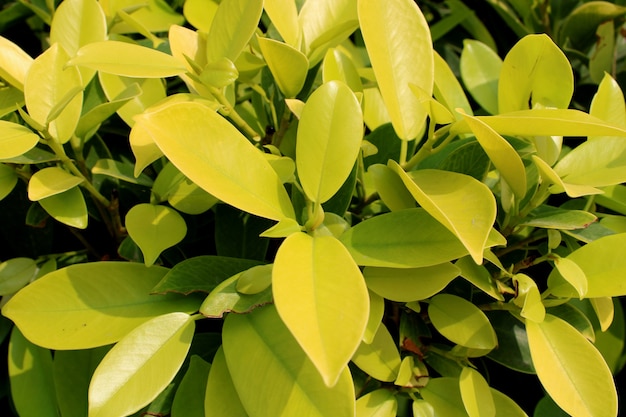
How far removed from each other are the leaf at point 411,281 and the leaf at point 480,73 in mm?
382

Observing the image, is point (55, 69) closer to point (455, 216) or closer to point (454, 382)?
point (455, 216)

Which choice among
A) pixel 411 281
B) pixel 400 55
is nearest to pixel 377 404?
pixel 411 281

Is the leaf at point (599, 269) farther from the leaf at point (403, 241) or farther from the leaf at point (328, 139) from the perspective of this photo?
the leaf at point (328, 139)

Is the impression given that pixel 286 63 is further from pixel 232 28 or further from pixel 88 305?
pixel 88 305

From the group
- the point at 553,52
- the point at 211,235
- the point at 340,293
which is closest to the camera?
the point at 340,293

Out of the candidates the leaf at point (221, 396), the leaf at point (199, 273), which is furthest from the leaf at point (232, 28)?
the leaf at point (221, 396)

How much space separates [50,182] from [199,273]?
0.68 ft

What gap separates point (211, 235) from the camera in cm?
85

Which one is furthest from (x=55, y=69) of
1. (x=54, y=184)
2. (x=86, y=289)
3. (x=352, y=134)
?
(x=352, y=134)

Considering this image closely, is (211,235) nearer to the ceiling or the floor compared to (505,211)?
nearer to the floor

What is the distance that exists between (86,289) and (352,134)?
35cm

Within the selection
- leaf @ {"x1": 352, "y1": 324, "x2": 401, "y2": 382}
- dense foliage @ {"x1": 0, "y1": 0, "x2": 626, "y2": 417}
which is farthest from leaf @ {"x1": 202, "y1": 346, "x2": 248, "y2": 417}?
leaf @ {"x1": 352, "y1": 324, "x2": 401, "y2": 382}

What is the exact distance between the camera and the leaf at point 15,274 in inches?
29.9

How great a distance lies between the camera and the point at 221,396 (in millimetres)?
607
